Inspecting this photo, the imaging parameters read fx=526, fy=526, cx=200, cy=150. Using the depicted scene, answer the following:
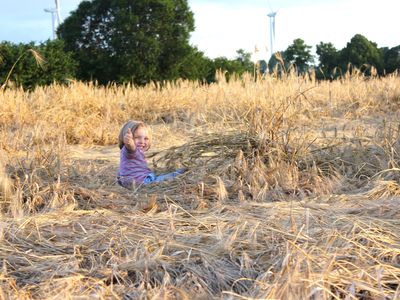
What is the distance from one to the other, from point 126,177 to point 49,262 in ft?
5.92

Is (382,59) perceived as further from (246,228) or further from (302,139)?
(246,228)

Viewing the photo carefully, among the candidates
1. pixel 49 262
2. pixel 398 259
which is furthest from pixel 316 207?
pixel 49 262

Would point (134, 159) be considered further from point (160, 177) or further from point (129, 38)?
point (129, 38)

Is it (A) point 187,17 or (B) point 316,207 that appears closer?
(B) point 316,207

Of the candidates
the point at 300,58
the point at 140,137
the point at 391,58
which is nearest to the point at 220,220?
the point at 140,137

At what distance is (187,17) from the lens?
2291 centimetres

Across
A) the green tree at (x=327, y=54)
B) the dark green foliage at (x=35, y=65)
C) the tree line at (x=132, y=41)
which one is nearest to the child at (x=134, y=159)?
the dark green foliage at (x=35, y=65)

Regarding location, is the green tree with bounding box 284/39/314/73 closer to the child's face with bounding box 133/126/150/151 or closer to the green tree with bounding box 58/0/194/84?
the child's face with bounding box 133/126/150/151

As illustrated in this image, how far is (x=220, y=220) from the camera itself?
2238 mm

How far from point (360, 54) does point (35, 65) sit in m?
20.6

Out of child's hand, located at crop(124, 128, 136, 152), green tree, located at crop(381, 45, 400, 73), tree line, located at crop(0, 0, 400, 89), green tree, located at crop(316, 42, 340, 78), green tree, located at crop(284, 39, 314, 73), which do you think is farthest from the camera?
green tree, located at crop(316, 42, 340, 78)

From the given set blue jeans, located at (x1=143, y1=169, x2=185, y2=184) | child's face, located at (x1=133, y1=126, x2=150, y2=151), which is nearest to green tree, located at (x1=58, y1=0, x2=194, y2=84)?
child's face, located at (x1=133, y1=126, x2=150, y2=151)

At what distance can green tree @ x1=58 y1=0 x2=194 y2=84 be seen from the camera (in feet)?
70.1

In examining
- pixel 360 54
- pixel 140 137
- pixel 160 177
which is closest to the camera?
pixel 160 177
